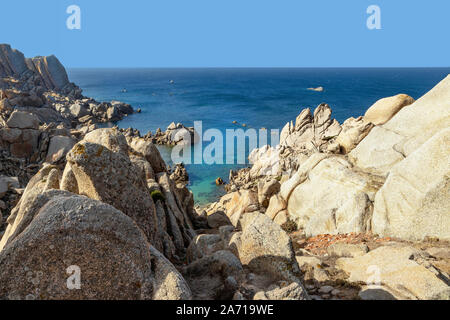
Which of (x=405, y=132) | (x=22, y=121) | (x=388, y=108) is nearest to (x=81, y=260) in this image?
(x=405, y=132)

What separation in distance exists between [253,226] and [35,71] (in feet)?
497

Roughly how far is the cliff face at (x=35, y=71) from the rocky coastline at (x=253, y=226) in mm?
104796

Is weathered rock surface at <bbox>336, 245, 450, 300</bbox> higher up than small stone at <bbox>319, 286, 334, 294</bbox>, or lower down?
higher up

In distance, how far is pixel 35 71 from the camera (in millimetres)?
129875

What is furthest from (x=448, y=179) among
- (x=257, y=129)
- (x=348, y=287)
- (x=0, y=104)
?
(x=257, y=129)

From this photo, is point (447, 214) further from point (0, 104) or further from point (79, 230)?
point (0, 104)

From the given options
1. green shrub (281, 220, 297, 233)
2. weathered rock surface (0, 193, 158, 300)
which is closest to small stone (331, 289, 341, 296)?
weathered rock surface (0, 193, 158, 300)

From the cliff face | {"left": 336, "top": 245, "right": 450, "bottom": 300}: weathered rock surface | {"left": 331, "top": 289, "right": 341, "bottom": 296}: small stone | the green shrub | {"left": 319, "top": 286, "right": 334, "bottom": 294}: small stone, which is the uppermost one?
the cliff face

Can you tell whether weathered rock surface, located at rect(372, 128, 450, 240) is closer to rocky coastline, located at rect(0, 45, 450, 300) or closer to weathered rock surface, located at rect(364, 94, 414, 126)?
rocky coastline, located at rect(0, 45, 450, 300)

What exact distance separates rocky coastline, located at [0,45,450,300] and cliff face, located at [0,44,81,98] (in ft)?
344

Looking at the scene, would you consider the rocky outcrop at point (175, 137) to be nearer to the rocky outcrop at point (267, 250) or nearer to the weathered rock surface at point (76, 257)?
the rocky outcrop at point (267, 250)

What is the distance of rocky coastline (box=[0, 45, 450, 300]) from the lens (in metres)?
6.86
